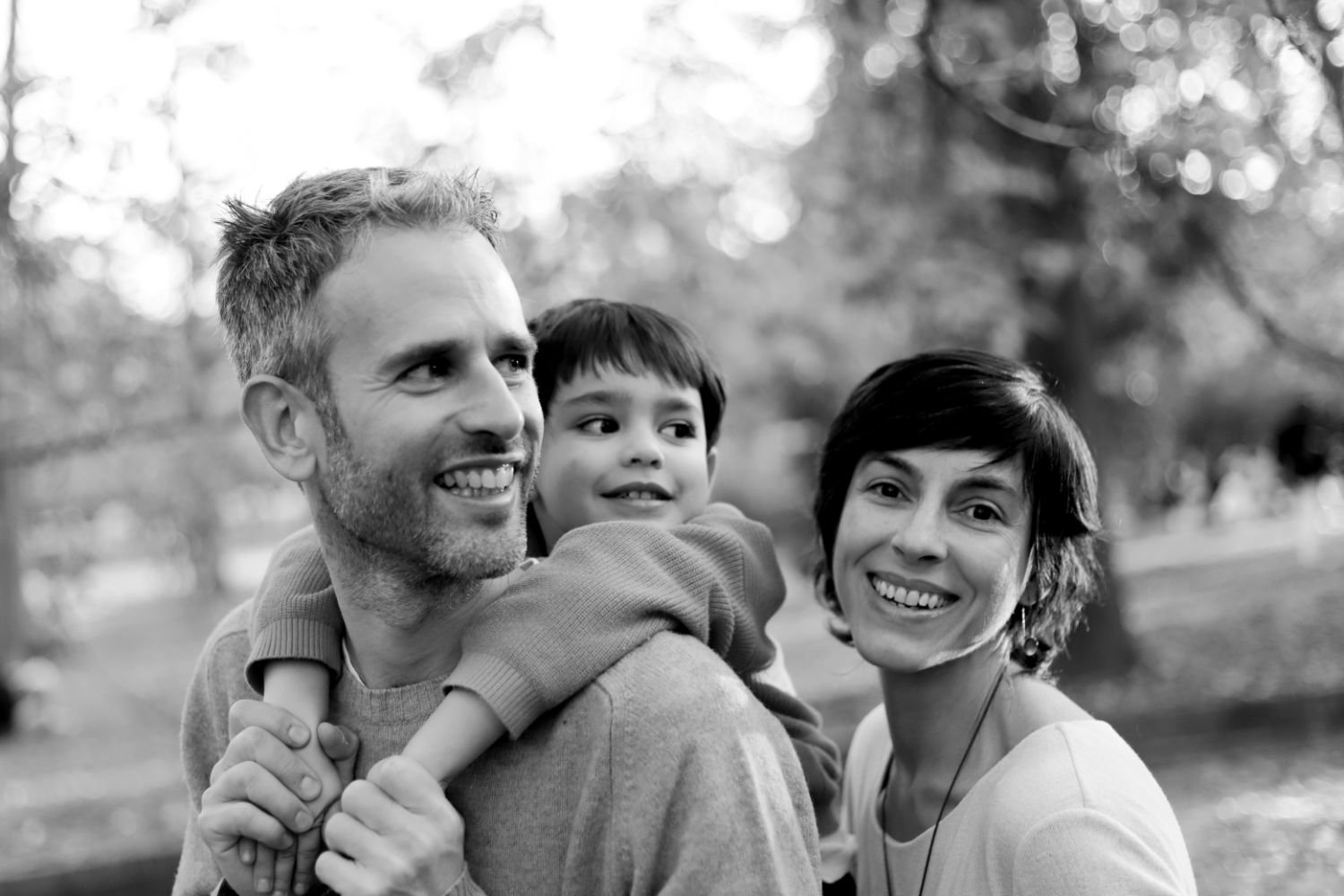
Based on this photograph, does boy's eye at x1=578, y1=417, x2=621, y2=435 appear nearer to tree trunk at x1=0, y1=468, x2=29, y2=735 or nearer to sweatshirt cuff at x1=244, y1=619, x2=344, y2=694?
sweatshirt cuff at x1=244, y1=619, x2=344, y2=694

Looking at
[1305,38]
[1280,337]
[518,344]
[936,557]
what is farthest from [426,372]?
[1280,337]

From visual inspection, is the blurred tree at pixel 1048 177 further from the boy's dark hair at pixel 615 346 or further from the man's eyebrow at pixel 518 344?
the man's eyebrow at pixel 518 344

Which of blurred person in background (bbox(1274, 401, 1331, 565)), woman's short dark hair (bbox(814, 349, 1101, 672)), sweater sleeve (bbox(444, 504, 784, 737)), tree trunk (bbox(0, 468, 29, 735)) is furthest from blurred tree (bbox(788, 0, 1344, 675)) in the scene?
tree trunk (bbox(0, 468, 29, 735))

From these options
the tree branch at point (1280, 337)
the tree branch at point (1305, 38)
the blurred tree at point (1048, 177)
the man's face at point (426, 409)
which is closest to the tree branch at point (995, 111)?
the blurred tree at point (1048, 177)

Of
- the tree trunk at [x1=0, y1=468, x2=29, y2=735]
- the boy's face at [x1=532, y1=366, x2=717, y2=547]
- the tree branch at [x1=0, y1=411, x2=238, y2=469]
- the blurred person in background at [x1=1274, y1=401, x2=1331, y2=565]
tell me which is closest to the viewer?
the boy's face at [x1=532, y1=366, x2=717, y2=547]

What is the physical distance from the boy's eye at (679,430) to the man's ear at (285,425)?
984mm

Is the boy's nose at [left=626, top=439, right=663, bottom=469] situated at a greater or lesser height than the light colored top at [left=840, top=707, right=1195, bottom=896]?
greater

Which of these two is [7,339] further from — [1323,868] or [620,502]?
[1323,868]

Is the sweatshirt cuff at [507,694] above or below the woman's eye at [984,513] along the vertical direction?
below

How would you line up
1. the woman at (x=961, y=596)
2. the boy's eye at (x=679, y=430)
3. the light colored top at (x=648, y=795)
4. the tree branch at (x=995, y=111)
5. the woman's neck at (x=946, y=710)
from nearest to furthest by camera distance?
the light colored top at (x=648, y=795)
the woman at (x=961, y=596)
the woman's neck at (x=946, y=710)
the boy's eye at (x=679, y=430)
the tree branch at (x=995, y=111)

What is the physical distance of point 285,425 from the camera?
6.72 feet

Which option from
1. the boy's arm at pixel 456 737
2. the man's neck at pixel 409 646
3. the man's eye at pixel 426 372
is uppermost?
the man's eye at pixel 426 372

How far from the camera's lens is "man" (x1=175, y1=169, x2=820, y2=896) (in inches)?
66.5

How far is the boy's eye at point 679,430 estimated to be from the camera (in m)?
2.85
